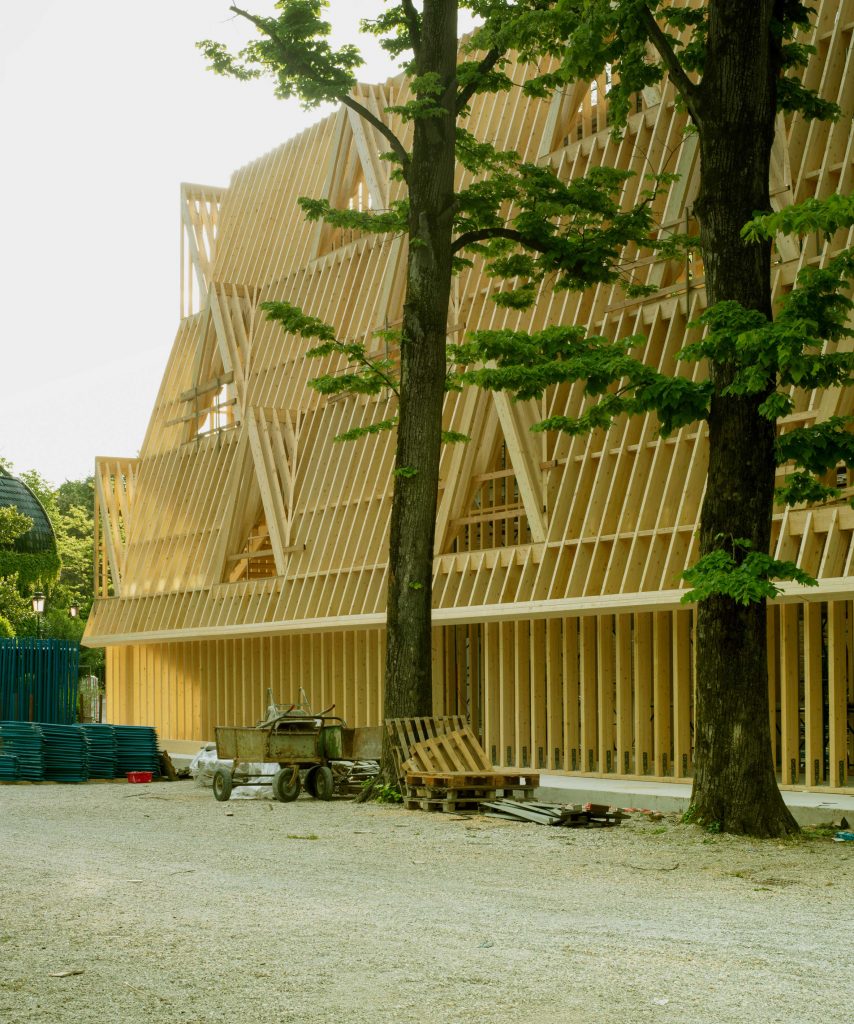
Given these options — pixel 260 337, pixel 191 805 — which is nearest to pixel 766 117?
pixel 191 805

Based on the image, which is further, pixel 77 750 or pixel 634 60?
pixel 77 750

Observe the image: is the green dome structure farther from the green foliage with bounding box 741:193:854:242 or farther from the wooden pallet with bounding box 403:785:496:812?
the green foliage with bounding box 741:193:854:242

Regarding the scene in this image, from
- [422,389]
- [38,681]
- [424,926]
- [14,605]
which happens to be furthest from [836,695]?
[14,605]

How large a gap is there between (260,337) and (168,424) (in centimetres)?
419

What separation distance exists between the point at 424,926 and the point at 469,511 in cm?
1427

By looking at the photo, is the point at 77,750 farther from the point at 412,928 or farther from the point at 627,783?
the point at 412,928

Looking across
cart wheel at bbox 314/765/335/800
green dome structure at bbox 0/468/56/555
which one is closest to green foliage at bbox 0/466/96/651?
green dome structure at bbox 0/468/56/555

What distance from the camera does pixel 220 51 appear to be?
1597 cm

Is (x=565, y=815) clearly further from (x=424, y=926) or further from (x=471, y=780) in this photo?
(x=424, y=926)

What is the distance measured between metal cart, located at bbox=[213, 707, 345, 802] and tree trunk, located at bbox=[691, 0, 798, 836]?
17.6ft

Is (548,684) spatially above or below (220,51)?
below

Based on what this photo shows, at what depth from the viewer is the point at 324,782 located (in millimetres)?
16359

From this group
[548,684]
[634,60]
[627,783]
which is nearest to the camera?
[634,60]

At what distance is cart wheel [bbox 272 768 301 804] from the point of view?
1620cm
